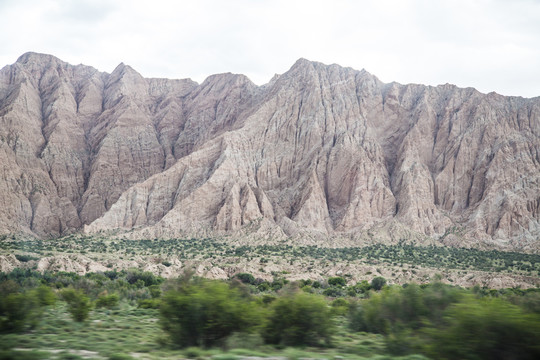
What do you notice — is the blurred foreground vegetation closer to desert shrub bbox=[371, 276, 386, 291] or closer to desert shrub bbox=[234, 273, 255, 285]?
desert shrub bbox=[371, 276, 386, 291]

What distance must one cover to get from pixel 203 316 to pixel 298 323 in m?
3.01

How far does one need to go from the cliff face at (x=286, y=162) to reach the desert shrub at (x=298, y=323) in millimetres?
70618

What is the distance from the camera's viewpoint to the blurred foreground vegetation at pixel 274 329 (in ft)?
28.4

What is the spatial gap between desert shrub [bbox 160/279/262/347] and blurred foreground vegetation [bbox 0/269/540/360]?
0.09ft

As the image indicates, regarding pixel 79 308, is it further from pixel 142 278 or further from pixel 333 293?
pixel 142 278

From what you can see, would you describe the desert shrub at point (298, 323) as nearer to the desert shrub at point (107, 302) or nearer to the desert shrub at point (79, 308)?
the desert shrub at point (79, 308)

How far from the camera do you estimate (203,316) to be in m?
11.1

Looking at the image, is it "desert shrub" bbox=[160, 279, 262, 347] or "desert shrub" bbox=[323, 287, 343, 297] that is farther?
"desert shrub" bbox=[323, 287, 343, 297]

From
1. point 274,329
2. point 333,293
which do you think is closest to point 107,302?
point 274,329

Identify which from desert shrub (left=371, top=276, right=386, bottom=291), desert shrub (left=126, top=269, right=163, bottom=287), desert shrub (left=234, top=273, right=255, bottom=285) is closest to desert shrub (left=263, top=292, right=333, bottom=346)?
desert shrub (left=126, top=269, right=163, bottom=287)

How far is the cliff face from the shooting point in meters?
91.4

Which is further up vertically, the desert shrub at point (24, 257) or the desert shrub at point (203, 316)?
the desert shrub at point (203, 316)

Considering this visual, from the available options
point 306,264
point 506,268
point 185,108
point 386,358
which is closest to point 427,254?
point 506,268

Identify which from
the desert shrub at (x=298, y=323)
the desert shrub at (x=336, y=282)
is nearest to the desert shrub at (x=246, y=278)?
the desert shrub at (x=336, y=282)
